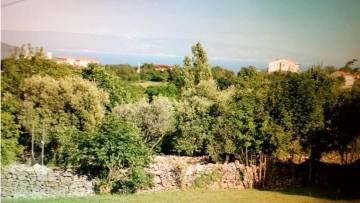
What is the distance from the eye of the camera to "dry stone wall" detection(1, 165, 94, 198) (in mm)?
12602

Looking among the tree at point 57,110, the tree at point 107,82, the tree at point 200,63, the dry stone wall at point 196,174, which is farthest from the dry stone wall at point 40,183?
the tree at point 200,63

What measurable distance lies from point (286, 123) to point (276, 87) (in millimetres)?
1543

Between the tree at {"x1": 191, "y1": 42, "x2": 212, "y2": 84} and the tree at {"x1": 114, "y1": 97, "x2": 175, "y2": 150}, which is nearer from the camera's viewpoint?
the tree at {"x1": 114, "y1": 97, "x2": 175, "y2": 150}

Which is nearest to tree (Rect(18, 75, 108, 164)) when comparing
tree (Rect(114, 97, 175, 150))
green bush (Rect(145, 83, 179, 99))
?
tree (Rect(114, 97, 175, 150))

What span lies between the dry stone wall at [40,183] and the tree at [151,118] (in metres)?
6.22

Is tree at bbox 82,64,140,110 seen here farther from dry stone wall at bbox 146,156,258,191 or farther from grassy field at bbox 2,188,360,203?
grassy field at bbox 2,188,360,203

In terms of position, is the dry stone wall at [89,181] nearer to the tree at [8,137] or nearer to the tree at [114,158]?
the tree at [8,137]

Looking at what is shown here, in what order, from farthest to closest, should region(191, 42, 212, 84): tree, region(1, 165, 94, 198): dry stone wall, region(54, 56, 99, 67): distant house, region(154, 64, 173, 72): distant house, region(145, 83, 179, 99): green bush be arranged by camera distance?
1. region(154, 64, 173, 72): distant house
2. region(145, 83, 179, 99): green bush
3. region(191, 42, 212, 84): tree
4. region(54, 56, 99, 67): distant house
5. region(1, 165, 94, 198): dry stone wall

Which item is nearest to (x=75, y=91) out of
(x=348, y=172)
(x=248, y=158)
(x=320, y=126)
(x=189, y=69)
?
(x=248, y=158)

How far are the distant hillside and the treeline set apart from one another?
294 mm

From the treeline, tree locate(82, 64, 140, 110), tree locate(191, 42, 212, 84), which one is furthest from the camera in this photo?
tree locate(191, 42, 212, 84)

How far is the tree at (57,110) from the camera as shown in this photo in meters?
14.3

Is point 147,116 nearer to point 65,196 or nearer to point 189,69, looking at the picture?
point 65,196

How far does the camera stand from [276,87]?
15750mm
